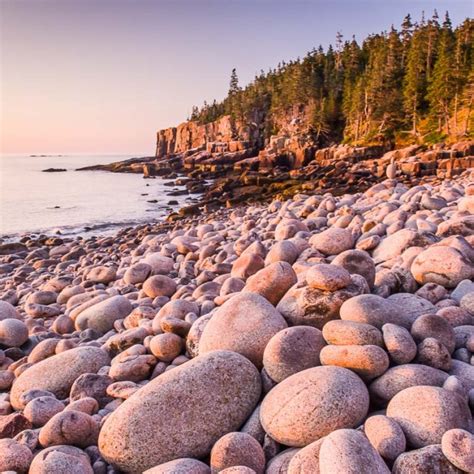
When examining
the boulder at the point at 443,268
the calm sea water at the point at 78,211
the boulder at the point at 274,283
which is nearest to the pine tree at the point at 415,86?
the calm sea water at the point at 78,211

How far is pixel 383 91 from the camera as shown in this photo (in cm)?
4878

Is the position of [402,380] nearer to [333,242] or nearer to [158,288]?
[333,242]

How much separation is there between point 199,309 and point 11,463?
7.54 ft

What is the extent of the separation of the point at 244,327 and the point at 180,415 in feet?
2.76

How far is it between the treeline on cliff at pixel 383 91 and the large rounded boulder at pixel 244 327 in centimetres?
3837

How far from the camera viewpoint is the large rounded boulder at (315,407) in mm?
2451

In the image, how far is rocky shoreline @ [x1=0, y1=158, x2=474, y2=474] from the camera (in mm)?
2348

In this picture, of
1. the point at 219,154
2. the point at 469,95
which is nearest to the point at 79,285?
the point at 469,95

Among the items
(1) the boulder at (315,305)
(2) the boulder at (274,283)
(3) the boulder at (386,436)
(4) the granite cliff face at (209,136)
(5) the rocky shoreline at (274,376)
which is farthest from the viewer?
(4) the granite cliff face at (209,136)

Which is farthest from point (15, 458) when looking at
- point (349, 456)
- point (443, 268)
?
point (443, 268)

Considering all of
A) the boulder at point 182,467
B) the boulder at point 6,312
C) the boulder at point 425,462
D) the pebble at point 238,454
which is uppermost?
the boulder at point 425,462

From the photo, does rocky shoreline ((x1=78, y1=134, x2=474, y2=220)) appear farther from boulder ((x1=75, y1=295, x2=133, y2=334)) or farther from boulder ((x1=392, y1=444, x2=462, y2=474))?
boulder ((x1=392, y1=444, x2=462, y2=474))

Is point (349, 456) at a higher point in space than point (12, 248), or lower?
higher

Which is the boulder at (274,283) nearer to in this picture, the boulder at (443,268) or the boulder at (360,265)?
the boulder at (360,265)
